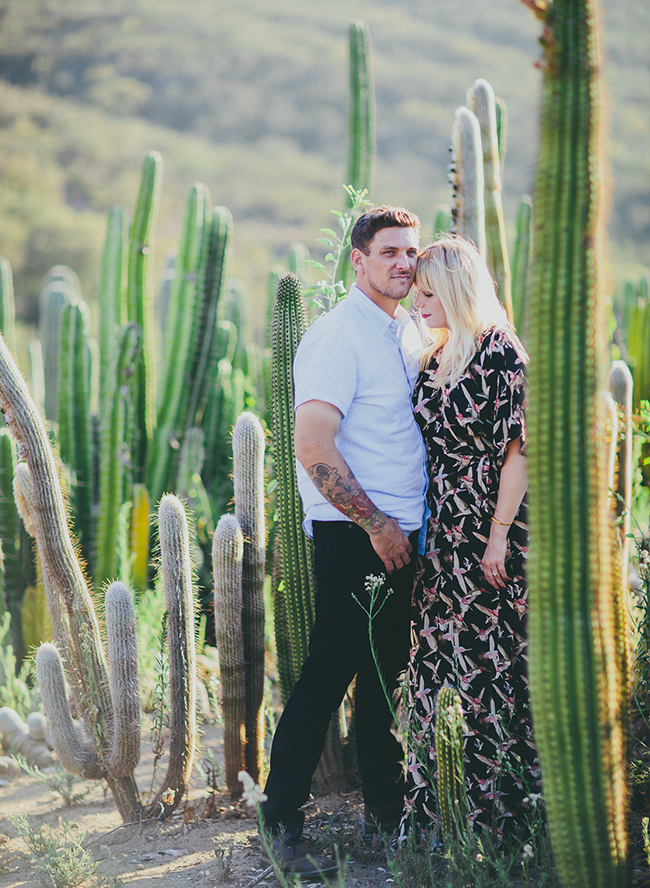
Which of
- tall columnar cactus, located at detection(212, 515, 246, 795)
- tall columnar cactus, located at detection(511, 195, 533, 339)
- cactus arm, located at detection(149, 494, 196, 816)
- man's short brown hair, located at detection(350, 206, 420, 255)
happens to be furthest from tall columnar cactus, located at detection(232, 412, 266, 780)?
tall columnar cactus, located at detection(511, 195, 533, 339)

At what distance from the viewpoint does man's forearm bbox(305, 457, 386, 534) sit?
251 cm

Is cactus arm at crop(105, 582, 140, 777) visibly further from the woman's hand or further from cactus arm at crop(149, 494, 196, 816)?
the woman's hand

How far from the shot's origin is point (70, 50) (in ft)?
110

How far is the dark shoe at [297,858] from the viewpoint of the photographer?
250 cm

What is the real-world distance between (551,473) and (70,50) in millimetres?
37606

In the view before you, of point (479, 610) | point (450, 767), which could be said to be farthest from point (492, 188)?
point (450, 767)

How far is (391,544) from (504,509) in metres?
0.38

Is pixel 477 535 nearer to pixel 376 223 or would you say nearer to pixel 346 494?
pixel 346 494

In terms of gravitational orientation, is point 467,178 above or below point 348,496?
above

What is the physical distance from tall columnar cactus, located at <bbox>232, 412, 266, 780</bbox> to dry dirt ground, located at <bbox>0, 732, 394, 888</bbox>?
0.27 meters

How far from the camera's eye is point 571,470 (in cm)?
183

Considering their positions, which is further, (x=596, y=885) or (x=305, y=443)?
(x=305, y=443)

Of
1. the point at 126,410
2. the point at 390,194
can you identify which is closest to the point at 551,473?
the point at 126,410

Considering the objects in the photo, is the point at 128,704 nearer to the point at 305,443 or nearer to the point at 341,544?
the point at 341,544
